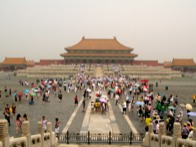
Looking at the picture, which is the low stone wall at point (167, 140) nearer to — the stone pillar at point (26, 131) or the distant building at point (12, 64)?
the stone pillar at point (26, 131)

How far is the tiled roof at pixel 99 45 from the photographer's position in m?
87.1

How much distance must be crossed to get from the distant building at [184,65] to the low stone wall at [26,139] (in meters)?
75.4

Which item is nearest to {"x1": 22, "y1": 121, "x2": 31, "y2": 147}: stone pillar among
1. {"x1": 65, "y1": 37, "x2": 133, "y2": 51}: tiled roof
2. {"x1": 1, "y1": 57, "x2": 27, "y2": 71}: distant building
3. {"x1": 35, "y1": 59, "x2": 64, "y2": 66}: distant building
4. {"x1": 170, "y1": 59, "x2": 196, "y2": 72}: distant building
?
{"x1": 1, "y1": 57, "x2": 27, "y2": 71}: distant building

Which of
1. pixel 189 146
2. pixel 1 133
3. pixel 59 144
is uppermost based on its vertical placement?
pixel 1 133

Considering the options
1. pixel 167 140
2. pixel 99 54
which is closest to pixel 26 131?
pixel 167 140

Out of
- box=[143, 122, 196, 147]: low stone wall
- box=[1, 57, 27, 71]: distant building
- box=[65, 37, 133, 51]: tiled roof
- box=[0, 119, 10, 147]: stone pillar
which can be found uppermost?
box=[65, 37, 133, 51]: tiled roof

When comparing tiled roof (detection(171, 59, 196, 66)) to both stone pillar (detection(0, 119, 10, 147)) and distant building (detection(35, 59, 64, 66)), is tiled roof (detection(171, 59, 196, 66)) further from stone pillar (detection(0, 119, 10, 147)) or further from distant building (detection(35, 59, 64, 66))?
stone pillar (detection(0, 119, 10, 147))

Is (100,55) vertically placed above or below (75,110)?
above

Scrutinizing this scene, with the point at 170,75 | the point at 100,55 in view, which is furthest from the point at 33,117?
the point at 100,55

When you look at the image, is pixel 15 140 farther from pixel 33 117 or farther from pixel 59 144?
pixel 33 117

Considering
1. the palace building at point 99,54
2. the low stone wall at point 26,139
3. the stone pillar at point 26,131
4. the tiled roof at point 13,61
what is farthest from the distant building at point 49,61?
the stone pillar at point 26,131

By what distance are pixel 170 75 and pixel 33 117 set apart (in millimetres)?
44436

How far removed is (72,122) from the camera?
1675 centimetres

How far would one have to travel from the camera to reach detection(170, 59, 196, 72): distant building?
82375 mm
